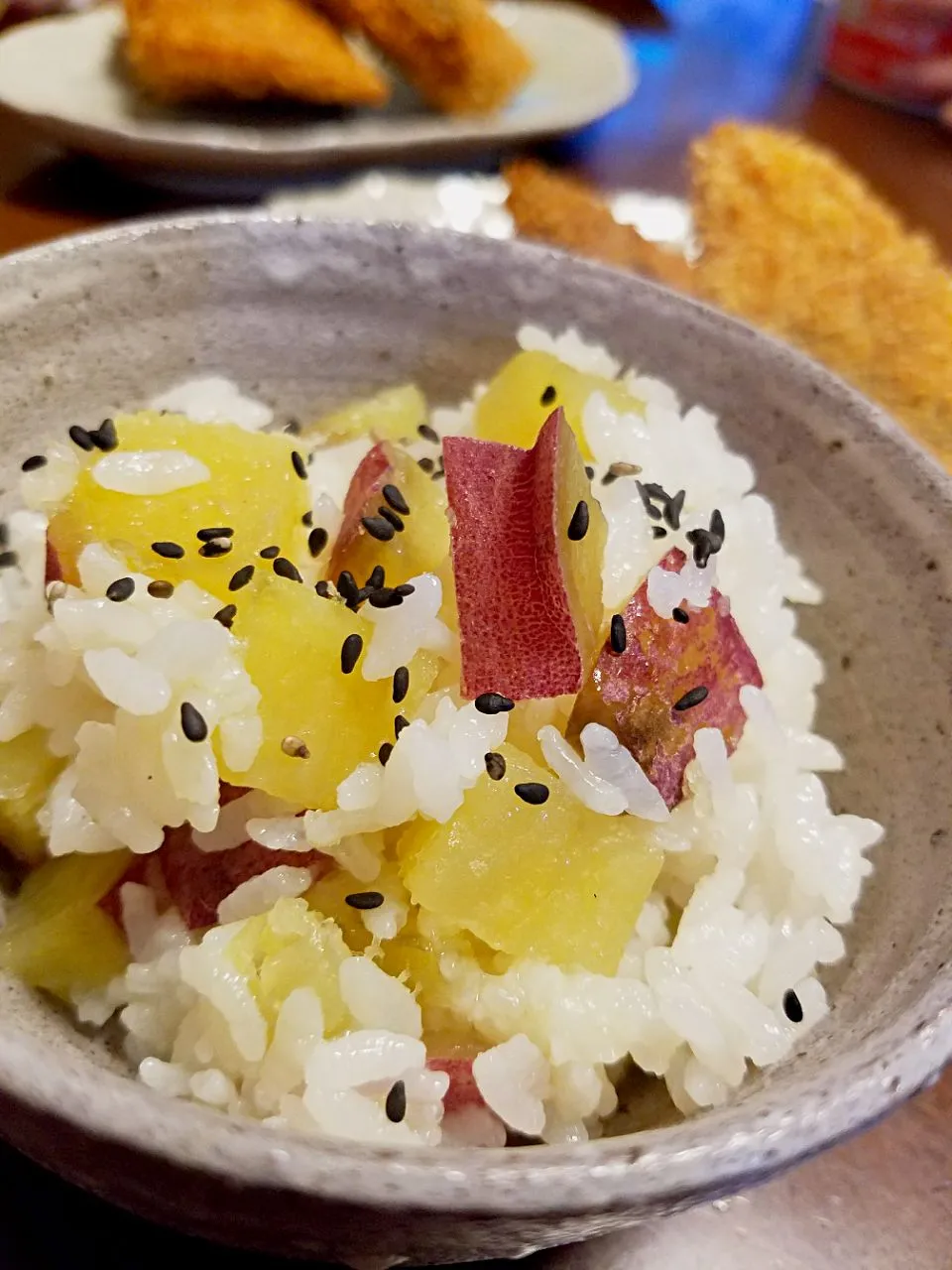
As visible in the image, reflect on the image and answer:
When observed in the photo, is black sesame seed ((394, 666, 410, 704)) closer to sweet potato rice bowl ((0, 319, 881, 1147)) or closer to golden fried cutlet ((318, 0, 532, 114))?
sweet potato rice bowl ((0, 319, 881, 1147))

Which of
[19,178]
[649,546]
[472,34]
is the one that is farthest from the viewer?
[472,34]

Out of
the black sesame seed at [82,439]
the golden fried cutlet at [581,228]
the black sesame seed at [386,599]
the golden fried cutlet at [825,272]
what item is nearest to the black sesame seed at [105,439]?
the black sesame seed at [82,439]

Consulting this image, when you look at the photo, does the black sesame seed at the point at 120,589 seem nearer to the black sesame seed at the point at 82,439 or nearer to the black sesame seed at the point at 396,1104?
the black sesame seed at the point at 82,439

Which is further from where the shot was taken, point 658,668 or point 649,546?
point 649,546

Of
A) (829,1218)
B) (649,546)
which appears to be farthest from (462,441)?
(829,1218)

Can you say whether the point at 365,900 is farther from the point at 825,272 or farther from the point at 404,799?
the point at 825,272

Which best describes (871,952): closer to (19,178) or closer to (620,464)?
(620,464)
